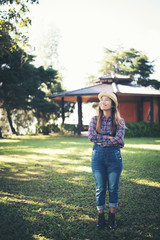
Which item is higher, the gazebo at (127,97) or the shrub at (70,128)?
the gazebo at (127,97)

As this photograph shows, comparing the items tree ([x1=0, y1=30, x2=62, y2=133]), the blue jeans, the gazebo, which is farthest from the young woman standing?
tree ([x1=0, y1=30, x2=62, y2=133])

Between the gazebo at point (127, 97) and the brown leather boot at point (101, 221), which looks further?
the gazebo at point (127, 97)

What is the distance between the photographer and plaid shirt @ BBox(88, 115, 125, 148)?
8.51ft

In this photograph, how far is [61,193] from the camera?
3.97m

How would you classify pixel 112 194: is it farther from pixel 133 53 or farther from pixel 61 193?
pixel 133 53

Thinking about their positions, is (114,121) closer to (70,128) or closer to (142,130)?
(142,130)

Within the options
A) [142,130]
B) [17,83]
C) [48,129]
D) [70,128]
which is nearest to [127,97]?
[142,130]

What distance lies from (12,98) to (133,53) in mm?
20108

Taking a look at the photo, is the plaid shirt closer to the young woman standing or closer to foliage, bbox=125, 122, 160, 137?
the young woman standing

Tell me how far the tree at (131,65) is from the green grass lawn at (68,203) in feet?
73.5

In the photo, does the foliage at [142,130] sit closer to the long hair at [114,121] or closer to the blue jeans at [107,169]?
the long hair at [114,121]

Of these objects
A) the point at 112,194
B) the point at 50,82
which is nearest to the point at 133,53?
the point at 50,82

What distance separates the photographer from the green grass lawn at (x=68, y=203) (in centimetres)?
262

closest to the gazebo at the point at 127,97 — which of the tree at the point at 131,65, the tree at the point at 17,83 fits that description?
the tree at the point at 17,83
